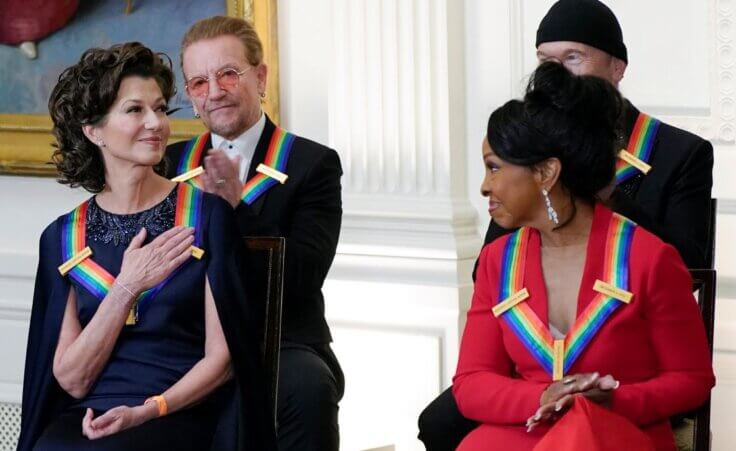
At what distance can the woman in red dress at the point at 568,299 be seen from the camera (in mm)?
2832

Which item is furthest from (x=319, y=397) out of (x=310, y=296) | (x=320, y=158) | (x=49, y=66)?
(x=49, y=66)

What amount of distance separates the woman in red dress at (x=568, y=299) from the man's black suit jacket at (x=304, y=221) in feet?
2.75

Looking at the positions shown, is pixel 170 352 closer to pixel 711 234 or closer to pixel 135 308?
pixel 135 308

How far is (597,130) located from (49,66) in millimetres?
3085

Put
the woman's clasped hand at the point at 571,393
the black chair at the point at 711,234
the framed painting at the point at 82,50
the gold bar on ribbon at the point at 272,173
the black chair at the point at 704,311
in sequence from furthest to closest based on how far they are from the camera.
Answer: the framed painting at the point at 82,50 → the gold bar on ribbon at the point at 272,173 → the black chair at the point at 711,234 → the black chair at the point at 704,311 → the woman's clasped hand at the point at 571,393

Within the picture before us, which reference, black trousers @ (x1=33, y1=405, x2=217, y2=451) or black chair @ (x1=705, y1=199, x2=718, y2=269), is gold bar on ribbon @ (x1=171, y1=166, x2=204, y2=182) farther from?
black chair @ (x1=705, y1=199, x2=718, y2=269)

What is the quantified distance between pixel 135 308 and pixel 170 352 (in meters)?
0.13

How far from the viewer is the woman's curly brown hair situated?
11.0 ft

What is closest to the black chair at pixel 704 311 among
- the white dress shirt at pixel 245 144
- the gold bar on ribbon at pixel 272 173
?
the gold bar on ribbon at pixel 272 173

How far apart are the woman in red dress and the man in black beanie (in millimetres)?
548

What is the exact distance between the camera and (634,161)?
3.50 meters

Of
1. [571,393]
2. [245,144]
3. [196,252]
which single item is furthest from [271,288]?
[571,393]

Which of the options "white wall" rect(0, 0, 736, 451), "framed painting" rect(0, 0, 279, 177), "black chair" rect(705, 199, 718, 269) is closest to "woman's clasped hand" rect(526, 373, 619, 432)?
"black chair" rect(705, 199, 718, 269)

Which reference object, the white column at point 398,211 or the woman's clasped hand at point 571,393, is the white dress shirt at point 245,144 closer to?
the white column at point 398,211
